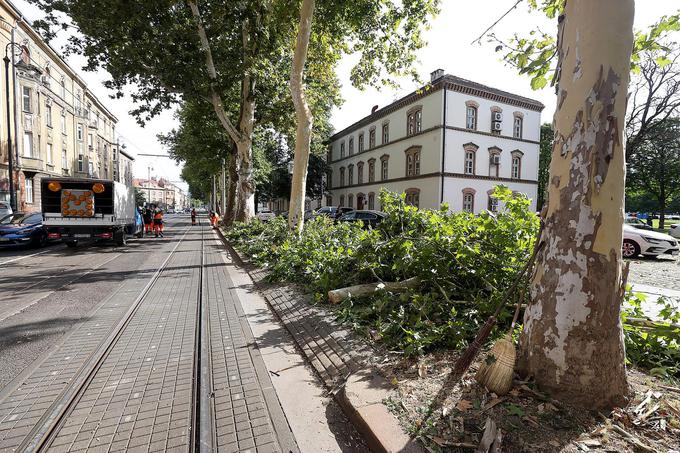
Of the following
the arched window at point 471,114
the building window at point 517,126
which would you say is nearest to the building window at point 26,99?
the arched window at point 471,114

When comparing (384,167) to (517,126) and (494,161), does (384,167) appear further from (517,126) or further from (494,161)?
(517,126)

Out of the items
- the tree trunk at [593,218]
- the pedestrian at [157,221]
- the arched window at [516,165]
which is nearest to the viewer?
the tree trunk at [593,218]

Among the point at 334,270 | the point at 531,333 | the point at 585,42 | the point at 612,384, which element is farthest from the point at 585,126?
the point at 334,270

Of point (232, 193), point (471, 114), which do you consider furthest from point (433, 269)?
point (471, 114)

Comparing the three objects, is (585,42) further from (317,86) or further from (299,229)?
(317,86)

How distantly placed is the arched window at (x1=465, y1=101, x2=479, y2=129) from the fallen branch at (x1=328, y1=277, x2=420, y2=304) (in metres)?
26.6

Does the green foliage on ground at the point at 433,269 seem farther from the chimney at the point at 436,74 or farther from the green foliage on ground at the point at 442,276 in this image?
the chimney at the point at 436,74

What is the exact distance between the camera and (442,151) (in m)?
27.6

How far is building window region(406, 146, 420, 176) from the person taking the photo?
30375 mm

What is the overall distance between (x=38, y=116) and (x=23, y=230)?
2326 cm

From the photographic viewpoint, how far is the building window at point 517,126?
3069 cm

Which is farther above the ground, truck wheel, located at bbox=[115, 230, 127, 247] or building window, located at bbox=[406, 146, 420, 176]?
building window, located at bbox=[406, 146, 420, 176]

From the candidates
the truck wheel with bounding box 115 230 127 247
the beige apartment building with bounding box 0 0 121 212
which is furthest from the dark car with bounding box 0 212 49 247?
the beige apartment building with bounding box 0 0 121 212

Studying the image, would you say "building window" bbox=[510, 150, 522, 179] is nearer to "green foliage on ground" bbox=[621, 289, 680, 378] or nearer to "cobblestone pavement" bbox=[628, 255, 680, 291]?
"cobblestone pavement" bbox=[628, 255, 680, 291]
